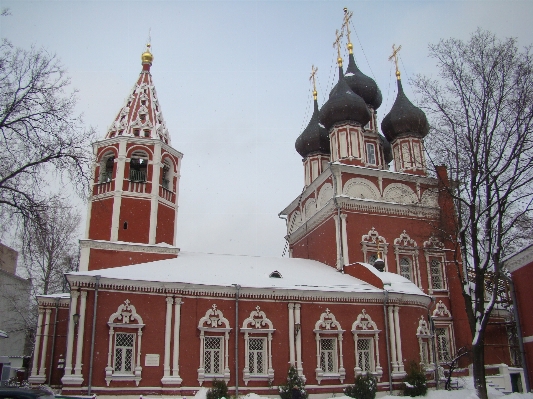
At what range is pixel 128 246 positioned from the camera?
18.1 metres

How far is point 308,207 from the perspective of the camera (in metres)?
24.7

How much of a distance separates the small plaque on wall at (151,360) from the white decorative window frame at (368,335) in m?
6.58

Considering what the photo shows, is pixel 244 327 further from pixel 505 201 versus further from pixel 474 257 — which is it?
pixel 505 201

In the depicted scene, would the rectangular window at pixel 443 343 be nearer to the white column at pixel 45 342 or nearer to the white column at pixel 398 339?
the white column at pixel 398 339

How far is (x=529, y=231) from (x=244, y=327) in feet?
29.0

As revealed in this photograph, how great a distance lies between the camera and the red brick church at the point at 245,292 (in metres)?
15.7

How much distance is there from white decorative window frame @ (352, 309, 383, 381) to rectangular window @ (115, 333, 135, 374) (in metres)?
7.30

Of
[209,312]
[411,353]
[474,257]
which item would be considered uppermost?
[474,257]

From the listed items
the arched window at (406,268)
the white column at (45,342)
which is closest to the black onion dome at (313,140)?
the arched window at (406,268)

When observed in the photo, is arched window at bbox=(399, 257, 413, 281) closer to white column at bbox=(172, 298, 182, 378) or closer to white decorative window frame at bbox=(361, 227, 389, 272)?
white decorative window frame at bbox=(361, 227, 389, 272)

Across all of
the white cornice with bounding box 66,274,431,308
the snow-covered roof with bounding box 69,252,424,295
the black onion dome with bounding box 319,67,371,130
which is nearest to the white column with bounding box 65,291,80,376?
the white cornice with bounding box 66,274,431,308

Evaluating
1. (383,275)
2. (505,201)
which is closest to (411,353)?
(383,275)

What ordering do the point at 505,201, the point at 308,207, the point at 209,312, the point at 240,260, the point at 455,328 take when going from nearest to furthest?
the point at 505,201
the point at 209,312
the point at 240,260
the point at 455,328
the point at 308,207

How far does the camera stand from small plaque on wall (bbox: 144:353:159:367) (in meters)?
15.7
